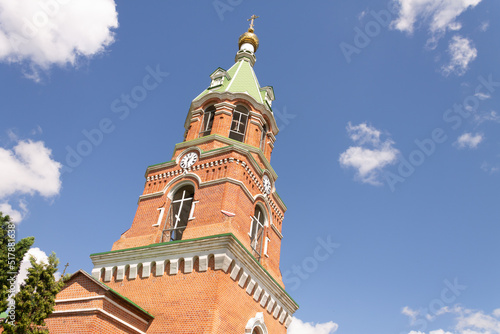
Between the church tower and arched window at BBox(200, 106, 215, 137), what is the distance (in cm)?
6

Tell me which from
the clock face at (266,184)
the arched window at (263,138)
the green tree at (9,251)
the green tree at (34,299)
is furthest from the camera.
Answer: the arched window at (263,138)

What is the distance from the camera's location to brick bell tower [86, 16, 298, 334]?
14930mm

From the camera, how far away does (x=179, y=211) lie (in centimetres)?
1859

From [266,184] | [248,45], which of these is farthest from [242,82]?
[266,184]

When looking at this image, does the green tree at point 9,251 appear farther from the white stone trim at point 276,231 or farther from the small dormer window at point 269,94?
the small dormer window at point 269,94

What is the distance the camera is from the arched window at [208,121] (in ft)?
71.9

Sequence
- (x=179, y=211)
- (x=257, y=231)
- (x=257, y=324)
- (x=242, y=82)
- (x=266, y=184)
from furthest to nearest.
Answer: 1. (x=242, y=82)
2. (x=266, y=184)
3. (x=257, y=231)
4. (x=179, y=211)
5. (x=257, y=324)

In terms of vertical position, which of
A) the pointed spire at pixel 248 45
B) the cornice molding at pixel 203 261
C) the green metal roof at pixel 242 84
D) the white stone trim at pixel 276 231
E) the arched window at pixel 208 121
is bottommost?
the cornice molding at pixel 203 261

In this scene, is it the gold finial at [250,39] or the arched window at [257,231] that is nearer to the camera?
the arched window at [257,231]

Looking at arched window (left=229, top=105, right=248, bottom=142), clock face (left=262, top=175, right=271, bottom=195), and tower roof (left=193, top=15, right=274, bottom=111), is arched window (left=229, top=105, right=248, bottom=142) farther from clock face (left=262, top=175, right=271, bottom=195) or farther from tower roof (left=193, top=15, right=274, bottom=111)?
clock face (left=262, top=175, right=271, bottom=195)

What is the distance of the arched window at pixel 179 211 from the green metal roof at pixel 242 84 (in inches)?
236

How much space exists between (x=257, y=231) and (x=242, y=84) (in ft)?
27.7

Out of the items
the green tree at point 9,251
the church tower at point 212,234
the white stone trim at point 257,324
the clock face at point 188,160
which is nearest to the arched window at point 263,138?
the church tower at point 212,234

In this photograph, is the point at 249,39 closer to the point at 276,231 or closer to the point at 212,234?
the point at 276,231
